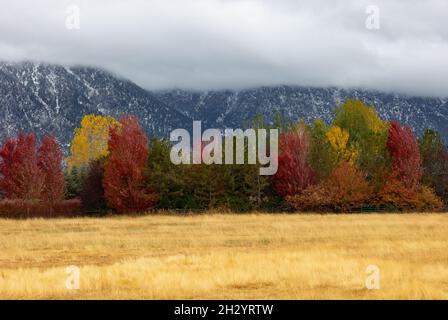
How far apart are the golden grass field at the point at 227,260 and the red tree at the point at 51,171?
61.9ft

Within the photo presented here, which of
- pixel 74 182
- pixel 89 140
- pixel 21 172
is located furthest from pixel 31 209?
pixel 89 140

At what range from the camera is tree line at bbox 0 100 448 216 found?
65312mm

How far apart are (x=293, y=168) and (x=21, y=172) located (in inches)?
1136

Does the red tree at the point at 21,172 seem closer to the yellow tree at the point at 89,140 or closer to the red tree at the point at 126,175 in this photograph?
the red tree at the point at 126,175

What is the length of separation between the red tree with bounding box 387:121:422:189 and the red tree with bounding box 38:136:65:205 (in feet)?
118

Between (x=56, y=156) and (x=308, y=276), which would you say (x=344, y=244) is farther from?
(x=56, y=156)

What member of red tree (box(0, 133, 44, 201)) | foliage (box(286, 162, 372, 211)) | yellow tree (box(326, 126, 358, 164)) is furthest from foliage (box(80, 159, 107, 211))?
yellow tree (box(326, 126, 358, 164))

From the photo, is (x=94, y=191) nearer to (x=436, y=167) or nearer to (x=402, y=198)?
(x=402, y=198)

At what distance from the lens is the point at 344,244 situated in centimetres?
3422

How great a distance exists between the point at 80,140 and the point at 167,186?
3299 centimetres

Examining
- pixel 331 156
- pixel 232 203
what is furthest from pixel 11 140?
pixel 331 156

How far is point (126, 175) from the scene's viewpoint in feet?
213

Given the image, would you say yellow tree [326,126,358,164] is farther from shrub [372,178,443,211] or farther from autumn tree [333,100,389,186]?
shrub [372,178,443,211]

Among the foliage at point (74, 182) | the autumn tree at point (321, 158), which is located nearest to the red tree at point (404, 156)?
the autumn tree at point (321, 158)
